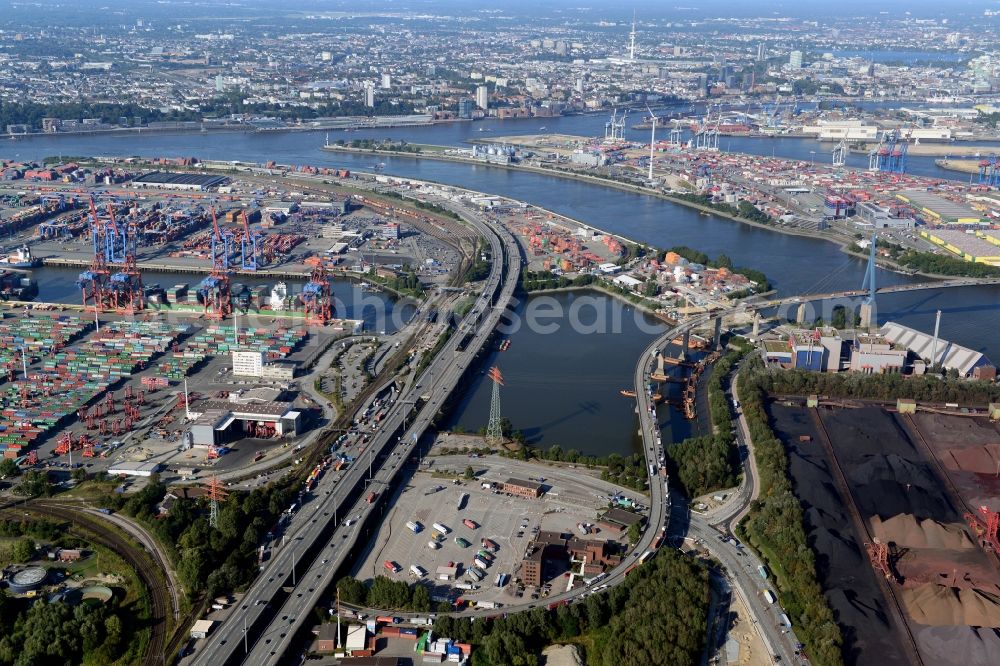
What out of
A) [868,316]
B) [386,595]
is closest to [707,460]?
[386,595]

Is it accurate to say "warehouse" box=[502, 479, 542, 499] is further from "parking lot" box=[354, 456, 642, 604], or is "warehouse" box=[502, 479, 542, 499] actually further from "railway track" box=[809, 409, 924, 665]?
"railway track" box=[809, 409, 924, 665]

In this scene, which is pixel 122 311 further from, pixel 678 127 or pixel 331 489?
pixel 678 127

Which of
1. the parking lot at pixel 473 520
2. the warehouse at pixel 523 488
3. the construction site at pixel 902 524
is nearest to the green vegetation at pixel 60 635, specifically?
the parking lot at pixel 473 520

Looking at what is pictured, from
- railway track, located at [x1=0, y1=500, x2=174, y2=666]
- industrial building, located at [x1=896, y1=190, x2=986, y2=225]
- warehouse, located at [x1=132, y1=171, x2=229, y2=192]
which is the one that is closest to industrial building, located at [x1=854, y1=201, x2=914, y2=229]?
industrial building, located at [x1=896, y1=190, x2=986, y2=225]

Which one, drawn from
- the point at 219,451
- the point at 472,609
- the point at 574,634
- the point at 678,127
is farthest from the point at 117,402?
the point at 678,127

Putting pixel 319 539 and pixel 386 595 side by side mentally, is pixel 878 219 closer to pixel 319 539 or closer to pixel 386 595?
pixel 319 539

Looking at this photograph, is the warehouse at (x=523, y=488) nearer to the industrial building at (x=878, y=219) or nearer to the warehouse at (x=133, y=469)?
the warehouse at (x=133, y=469)

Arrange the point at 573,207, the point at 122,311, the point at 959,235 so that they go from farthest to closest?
the point at 573,207
the point at 959,235
the point at 122,311
